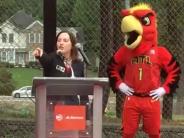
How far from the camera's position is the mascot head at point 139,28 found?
5.85 meters

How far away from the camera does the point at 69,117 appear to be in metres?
5.27

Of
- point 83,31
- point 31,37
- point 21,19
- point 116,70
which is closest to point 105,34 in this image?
point 83,31

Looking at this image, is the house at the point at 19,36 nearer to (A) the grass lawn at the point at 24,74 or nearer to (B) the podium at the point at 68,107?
(A) the grass lawn at the point at 24,74

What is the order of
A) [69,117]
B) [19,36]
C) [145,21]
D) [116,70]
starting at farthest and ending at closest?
1. [19,36]
2. [116,70]
3. [145,21]
4. [69,117]

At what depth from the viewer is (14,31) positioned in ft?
26.8

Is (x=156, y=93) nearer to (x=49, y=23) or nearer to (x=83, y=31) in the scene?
(x=49, y=23)

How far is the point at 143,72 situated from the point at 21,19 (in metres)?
2.76

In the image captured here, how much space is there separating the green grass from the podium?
2589 millimetres

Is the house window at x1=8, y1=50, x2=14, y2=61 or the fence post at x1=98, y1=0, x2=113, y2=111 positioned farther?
the fence post at x1=98, y1=0, x2=113, y2=111

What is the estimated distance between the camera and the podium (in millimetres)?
5258

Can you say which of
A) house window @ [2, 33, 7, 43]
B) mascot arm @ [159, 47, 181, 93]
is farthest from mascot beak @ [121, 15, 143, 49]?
house window @ [2, 33, 7, 43]

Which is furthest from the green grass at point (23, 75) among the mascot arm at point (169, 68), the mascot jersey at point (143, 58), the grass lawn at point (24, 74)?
the mascot arm at point (169, 68)

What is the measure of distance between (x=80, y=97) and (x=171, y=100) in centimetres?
353

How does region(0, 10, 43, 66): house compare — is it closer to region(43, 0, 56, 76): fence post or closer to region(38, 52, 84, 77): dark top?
region(43, 0, 56, 76): fence post
